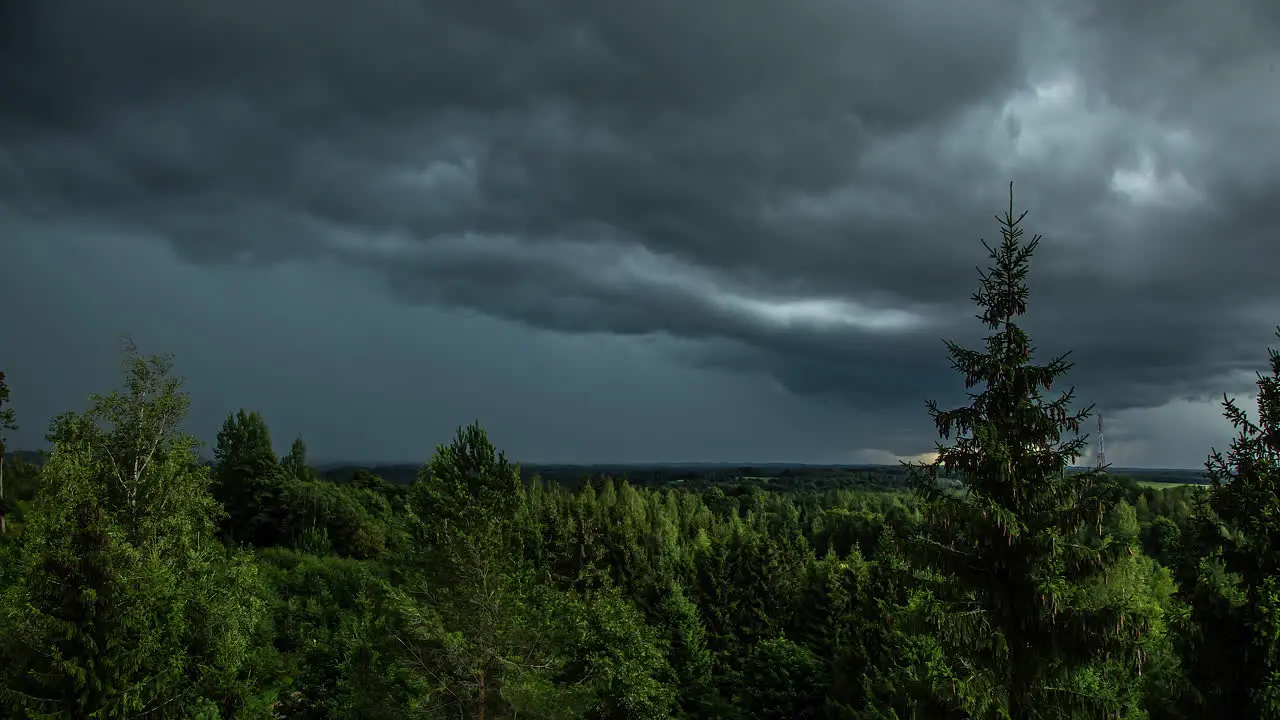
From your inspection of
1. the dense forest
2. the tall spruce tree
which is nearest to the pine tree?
the dense forest

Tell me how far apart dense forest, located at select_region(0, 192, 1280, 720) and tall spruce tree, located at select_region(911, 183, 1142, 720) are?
47 millimetres

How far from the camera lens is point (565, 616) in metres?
33.7

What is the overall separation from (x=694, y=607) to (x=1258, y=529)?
113 ft

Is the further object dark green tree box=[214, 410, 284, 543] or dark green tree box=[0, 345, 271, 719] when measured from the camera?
dark green tree box=[214, 410, 284, 543]

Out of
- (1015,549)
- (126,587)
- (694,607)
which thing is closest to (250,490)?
(694,607)

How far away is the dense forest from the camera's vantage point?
15344 mm

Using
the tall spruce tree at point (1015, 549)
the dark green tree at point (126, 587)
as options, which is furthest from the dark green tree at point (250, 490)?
the tall spruce tree at point (1015, 549)

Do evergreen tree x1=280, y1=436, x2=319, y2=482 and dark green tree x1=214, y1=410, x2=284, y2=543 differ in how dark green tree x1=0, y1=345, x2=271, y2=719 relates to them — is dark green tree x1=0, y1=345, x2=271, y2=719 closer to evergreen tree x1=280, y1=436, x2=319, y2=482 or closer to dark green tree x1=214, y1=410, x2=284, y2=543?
dark green tree x1=214, y1=410, x2=284, y2=543

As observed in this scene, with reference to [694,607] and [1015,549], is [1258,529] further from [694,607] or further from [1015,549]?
[694,607]

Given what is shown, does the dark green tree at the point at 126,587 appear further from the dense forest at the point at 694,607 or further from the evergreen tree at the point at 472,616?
the evergreen tree at the point at 472,616

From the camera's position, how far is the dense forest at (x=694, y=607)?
50.3ft

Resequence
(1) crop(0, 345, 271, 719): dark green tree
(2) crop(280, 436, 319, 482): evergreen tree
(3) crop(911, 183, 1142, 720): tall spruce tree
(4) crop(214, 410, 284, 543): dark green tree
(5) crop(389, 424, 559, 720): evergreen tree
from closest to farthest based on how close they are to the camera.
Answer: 1. (3) crop(911, 183, 1142, 720): tall spruce tree
2. (1) crop(0, 345, 271, 719): dark green tree
3. (5) crop(389, 424, 559, 720): evergreen tree
4. (4) crop(214, 410, 284, 543): dark green tree
5. (2) crop(280, 436, 319, 482): evergreen tree

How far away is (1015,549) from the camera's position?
15461mm

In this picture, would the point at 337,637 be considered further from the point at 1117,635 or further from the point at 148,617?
the point at 1117,635
